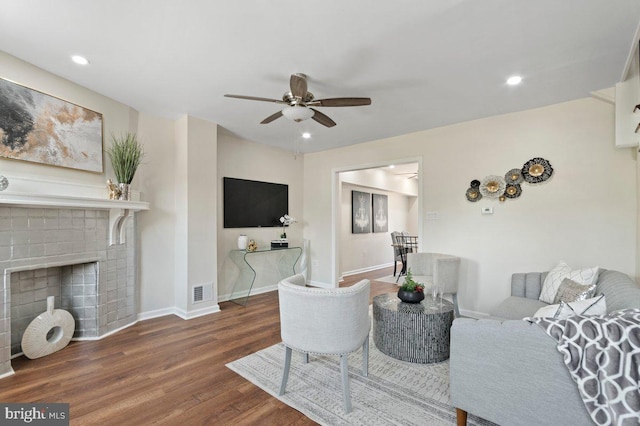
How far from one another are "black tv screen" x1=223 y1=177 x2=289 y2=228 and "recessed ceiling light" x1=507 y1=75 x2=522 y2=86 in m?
3.78

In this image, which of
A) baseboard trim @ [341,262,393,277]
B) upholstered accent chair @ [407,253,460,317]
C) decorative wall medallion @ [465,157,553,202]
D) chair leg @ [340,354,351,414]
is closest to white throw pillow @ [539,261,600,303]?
upholstered accent chair @ [407,253,460,317]

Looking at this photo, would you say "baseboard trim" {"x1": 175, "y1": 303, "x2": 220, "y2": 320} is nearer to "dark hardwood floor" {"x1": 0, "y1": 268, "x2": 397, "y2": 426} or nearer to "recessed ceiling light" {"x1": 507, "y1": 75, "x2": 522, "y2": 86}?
"dark hardwood floor" {"x1": 0, "y1": 268, "x2": 397, "y2": 426}

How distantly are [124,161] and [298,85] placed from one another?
2296mm

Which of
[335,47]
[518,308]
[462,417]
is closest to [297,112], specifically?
[335,47]

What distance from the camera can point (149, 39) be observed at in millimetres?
2188

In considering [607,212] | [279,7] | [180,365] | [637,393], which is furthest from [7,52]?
[607,212]

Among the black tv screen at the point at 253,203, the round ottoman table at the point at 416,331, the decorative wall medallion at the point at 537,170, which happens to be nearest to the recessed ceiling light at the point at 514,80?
the decorative wall medallion at the point at 537,170

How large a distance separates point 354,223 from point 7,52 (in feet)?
19.5

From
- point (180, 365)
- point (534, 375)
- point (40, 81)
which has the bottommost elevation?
point (180, 365)

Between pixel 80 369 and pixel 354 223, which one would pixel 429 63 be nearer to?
pixel 80 369

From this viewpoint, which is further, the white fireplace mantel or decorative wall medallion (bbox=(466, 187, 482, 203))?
decorative wall medallion (bbox=(466, 187, 482, 203))

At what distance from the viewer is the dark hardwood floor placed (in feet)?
6.29

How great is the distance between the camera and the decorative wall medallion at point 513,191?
352 cm

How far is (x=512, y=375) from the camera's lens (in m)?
1.49
